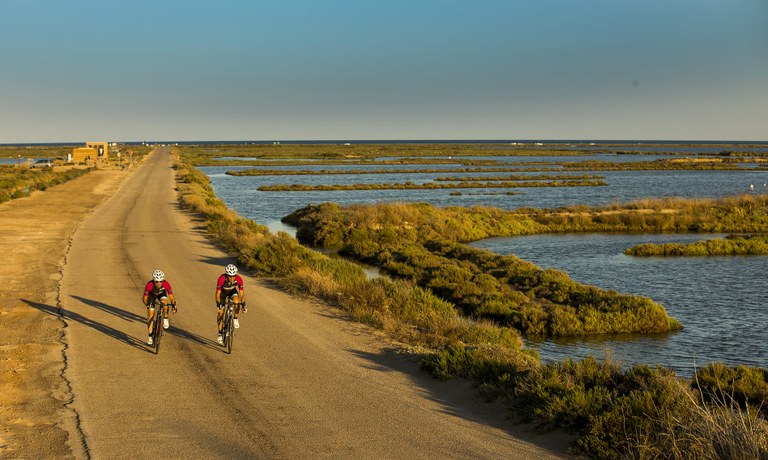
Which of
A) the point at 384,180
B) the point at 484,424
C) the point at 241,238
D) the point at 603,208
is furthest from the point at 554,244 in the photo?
the point at 384,180

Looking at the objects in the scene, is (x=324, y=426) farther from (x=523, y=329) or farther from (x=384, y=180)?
(x=384, y=180)

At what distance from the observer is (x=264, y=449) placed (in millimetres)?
9484

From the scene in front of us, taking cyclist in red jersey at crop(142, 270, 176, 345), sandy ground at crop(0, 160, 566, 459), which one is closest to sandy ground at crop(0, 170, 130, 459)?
sandy ground at crop(0, 160, 566, 459)

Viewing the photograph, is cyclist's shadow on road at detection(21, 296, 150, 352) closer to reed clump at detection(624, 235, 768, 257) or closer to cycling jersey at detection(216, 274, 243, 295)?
cycling jersey at detection(216, 274, 243, 295)

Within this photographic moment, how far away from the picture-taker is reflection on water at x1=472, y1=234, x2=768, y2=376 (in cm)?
1989

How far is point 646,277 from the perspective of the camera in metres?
32.4

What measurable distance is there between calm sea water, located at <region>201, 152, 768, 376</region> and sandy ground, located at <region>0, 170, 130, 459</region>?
9859mm

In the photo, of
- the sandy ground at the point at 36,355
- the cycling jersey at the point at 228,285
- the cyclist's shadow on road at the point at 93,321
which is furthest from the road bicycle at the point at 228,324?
the cyclist's shadow on road at the point at 93,321

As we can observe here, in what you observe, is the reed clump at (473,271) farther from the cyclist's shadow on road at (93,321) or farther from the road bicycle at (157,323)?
the road bicycle at (157,323)

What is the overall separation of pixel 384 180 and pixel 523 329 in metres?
79.9

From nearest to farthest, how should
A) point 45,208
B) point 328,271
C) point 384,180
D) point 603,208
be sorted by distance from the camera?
point 328,271 → point 45,208 → point 603,208 → point 384,180

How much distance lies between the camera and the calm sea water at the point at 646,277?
20.1 meters

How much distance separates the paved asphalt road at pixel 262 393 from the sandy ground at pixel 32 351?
37 cm

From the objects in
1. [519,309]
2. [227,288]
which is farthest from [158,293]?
[519,309]
